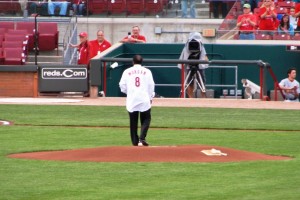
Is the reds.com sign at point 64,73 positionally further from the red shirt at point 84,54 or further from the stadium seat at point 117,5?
the stadium seat at point 117,5

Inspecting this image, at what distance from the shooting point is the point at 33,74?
26.5m

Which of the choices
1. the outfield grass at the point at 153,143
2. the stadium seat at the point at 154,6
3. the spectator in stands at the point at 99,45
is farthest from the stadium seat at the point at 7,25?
the outfield grass at the point at 153,143

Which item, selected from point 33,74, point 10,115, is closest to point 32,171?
point 10,115

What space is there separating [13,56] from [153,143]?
11.1m

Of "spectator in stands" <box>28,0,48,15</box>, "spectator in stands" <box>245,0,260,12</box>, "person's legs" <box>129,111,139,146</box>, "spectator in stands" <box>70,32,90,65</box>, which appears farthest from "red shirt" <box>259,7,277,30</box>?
"person's legs" <box>129,111,139,146</box>

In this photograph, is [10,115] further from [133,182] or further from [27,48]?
[133,182]

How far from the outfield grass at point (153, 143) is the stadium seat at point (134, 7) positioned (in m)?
7.81

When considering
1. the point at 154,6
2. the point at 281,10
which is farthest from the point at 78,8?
the point at 281,10

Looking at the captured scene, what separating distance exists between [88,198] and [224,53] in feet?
58.8

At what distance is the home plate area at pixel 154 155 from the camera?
1533 cm

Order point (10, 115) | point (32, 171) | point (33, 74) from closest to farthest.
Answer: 1. point (32, 171)
2. point (10, 115)
3. point (33, 74)

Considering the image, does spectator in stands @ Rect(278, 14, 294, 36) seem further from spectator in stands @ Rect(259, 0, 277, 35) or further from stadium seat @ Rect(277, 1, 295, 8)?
stadium seat @ Rect(277, 1, 295, 8)

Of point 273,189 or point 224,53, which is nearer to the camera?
point 273,189

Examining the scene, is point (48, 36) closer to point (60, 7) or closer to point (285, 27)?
point (60, 7)
